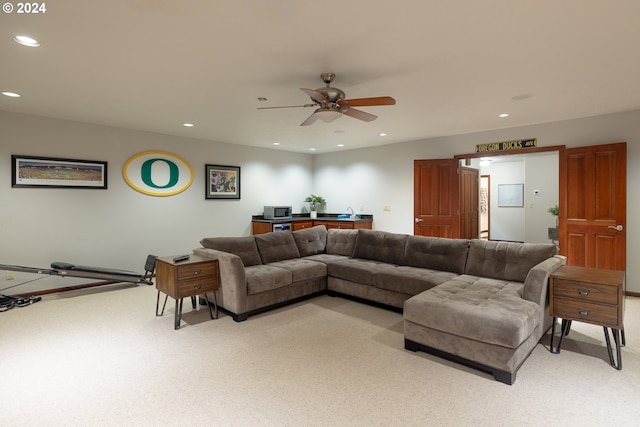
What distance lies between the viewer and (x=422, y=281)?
3.65 meters

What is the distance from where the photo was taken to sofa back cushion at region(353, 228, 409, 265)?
4.57 m

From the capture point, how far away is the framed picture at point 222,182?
651 cm

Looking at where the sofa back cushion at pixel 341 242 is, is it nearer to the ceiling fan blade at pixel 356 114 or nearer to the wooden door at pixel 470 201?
the ceiling fan blade at pixel 356 114

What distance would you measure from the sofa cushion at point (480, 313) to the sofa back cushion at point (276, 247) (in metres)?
2.27

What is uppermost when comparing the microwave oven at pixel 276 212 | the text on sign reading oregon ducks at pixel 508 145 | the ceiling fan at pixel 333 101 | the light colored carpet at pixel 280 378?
the text on sign reading oregon ducks at pixel 508 145

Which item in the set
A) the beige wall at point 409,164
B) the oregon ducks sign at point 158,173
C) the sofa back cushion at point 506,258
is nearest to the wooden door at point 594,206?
the beige wall at point 409,164

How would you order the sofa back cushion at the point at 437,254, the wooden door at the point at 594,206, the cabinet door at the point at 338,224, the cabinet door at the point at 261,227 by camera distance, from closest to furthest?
the sofa back cushion at the point at 437,254, the wooden door at the point at 594,206, the cabinet door at the point at 261,227, the cabinet door at the point at 338,224

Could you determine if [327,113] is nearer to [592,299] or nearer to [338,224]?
[592,299]

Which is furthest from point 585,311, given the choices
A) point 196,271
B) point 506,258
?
point 196,271

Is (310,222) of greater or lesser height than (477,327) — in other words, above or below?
above

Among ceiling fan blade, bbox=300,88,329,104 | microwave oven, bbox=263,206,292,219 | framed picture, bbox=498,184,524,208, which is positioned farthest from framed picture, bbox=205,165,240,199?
framed picture, bbox=498,184,524,208

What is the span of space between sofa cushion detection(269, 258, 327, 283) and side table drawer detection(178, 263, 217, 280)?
934mm

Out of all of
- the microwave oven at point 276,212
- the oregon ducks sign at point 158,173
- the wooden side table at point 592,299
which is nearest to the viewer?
the wooden side table at point 592,299

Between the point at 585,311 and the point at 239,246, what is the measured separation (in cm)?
366
